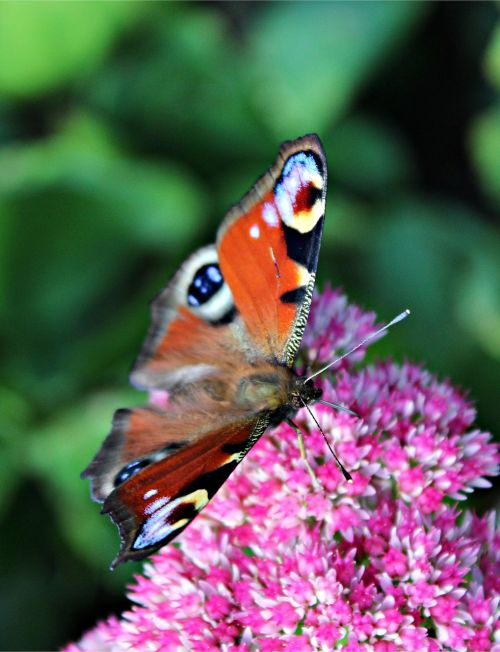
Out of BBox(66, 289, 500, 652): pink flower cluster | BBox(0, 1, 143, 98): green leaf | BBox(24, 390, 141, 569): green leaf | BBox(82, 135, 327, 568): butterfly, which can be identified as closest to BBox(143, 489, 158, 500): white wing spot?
BBox(82, 135, 327, 568): butterfly

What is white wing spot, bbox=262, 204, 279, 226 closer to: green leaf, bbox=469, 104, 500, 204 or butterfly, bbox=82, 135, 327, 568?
butterfly, bbox=82, 135, 327, 568

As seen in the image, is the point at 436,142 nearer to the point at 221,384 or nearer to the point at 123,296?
the point at 123,296

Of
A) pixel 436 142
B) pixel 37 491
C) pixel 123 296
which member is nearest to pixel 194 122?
pixel 123 296

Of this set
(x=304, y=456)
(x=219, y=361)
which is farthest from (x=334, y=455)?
(x=219, y=361)

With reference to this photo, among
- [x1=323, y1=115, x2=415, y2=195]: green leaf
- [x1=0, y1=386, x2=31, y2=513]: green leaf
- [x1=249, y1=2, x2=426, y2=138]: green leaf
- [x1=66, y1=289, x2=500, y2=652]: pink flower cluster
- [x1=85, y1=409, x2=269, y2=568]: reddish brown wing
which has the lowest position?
[x1=66, y1=289, x2=500, y2=652]: pink flower cluster

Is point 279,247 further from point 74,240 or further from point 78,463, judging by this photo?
point 74,240

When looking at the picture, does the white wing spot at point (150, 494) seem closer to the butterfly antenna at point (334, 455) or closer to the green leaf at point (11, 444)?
the butterfly antenna at point (334, 455)
